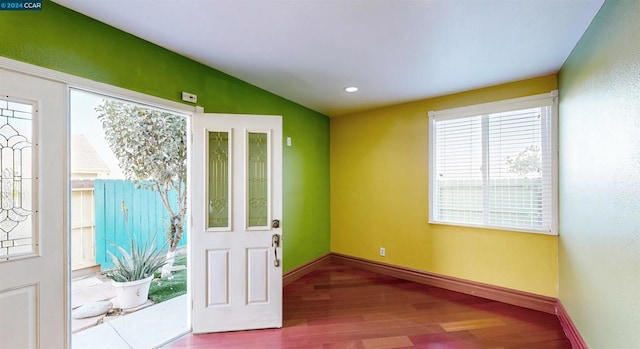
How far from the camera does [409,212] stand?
378 cm

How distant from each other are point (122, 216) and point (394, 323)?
4432mm

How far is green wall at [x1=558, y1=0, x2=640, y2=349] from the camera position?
1.42 metres

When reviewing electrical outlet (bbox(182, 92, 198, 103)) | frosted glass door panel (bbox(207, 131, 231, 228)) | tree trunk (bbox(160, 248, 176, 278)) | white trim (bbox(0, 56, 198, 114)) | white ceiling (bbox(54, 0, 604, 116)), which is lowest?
tree trunk (bbox(160, 248, 176, 278))

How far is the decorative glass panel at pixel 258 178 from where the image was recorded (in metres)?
2.65

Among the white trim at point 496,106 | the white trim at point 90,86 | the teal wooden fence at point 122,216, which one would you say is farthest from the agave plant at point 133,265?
the white trim at point 496,106

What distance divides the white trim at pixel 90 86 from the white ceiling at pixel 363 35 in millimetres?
452

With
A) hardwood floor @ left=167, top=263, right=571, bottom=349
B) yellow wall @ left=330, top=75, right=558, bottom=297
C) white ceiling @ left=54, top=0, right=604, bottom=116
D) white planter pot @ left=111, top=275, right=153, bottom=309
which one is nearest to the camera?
white ceiling @ left=54, top=0, right=604, bottom=116

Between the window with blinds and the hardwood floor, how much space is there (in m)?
0.95

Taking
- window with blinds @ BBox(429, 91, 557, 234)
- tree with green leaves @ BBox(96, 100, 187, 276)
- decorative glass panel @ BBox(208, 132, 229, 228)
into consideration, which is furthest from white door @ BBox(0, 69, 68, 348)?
window with blinds @ BBox(429, 91, 557, 234)

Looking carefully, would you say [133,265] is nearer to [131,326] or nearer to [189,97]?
[131,326]

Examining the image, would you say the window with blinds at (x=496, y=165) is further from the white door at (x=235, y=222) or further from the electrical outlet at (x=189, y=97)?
the electrical outlet at (x=189, y=97)

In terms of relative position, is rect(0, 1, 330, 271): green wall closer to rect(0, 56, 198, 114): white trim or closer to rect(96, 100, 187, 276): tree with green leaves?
rect(0, 56, 198, 114): white trim

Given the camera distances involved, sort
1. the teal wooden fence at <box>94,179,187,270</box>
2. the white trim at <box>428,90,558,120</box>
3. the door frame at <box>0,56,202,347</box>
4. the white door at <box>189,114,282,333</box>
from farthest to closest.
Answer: the teal wooden fence at <box>94,179,187,270</box> → the white trim at <box>428,90,558,120</box> → the white door at <box>189,114,282,333</box> → the door frame at <box>0,56,202,347</box>

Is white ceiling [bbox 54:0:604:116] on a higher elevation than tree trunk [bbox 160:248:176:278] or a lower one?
higher
